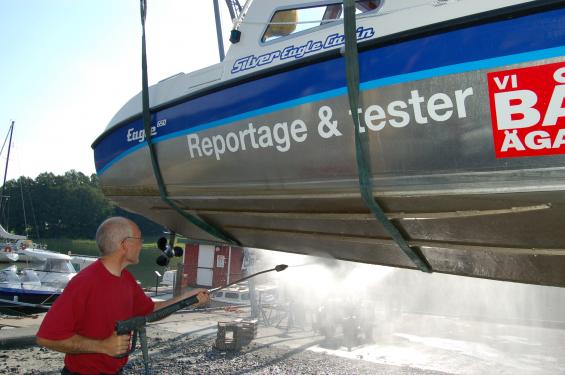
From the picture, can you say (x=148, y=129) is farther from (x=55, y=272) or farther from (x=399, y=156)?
(x=55, y=272)

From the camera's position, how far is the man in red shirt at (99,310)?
206 cm

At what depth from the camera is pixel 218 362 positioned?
8289 millimetres

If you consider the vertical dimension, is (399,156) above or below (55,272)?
above

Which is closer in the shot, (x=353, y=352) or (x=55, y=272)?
(x=353, y=352)

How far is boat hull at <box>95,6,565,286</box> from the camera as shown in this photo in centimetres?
181

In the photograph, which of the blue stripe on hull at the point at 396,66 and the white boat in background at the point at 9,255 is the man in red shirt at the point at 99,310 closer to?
the blue stripe on hull at the point at 396,66

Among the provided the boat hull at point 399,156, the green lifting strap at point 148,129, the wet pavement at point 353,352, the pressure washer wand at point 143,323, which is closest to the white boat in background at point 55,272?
the wet pavement at point 353,352

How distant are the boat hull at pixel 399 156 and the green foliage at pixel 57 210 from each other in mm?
67894

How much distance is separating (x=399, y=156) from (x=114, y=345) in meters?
1.47

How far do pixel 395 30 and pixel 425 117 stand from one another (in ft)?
1.39

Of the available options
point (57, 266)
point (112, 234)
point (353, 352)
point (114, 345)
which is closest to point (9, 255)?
point (57, 266)

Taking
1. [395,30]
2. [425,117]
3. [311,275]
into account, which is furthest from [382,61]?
[311,275]

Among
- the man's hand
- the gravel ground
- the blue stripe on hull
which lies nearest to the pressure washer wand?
the man's hand

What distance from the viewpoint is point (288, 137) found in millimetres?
2354
